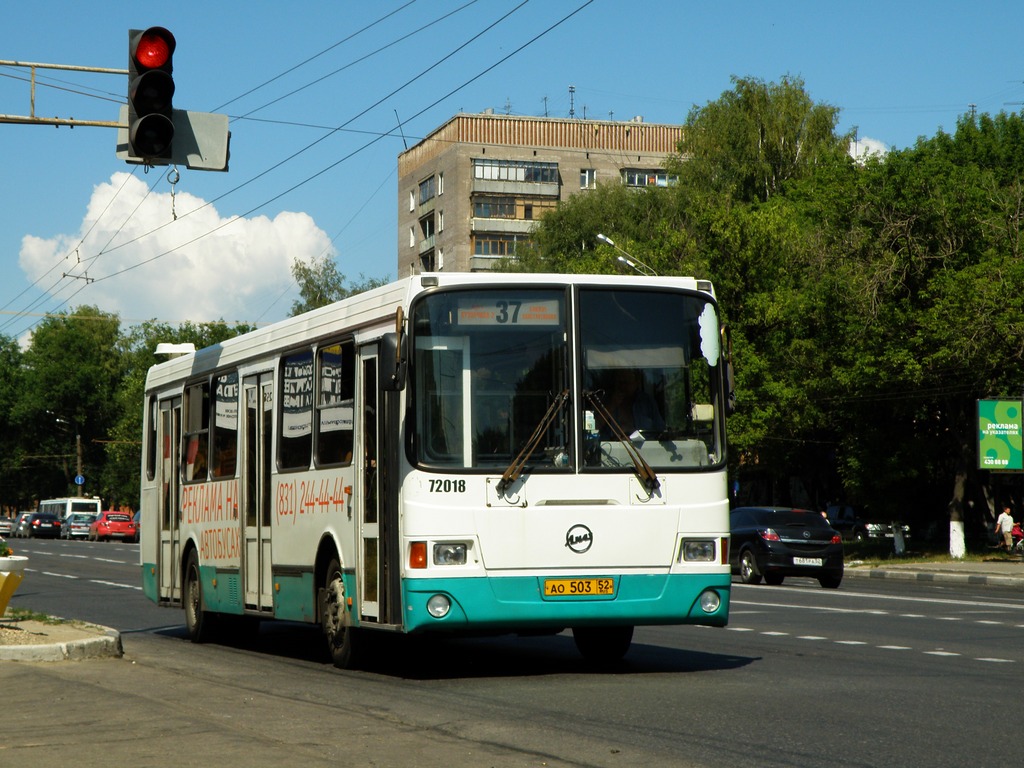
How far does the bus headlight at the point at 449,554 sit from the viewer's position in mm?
11852

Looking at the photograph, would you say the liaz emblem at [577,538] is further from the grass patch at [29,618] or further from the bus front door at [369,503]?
the grass patch at [29,618]

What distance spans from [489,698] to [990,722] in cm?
331

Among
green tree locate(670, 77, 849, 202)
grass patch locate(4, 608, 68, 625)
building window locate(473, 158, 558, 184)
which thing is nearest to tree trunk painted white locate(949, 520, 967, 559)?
green tree locate(670, 77, 849, 202)

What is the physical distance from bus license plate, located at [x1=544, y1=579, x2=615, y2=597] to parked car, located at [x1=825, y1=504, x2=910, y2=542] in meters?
57.1

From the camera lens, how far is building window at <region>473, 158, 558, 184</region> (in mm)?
100625

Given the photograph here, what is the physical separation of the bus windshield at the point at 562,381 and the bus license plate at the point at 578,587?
33.7 inches

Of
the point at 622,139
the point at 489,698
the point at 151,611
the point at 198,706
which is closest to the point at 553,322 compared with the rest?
the point at 489,698

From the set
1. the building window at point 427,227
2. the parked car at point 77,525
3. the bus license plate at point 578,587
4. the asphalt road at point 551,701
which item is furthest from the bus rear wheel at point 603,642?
the building window at point 427,227

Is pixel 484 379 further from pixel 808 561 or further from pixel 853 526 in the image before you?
pixel 853 526

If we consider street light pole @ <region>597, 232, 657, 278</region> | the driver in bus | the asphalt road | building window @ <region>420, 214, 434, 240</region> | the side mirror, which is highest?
building window @ <region>420, 214, 434, 240</region>

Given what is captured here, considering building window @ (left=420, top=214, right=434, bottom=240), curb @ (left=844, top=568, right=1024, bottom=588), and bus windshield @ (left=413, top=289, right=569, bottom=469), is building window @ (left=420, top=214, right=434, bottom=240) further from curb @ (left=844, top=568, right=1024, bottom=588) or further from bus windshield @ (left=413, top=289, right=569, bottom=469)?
bus windshield @ (left=413, top=289, right=569, bottom=469)

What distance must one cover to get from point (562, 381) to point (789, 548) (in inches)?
758

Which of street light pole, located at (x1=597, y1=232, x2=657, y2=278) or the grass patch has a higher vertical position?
street light pole, located at (x1=597, y1=232, x2=657, y2=278)

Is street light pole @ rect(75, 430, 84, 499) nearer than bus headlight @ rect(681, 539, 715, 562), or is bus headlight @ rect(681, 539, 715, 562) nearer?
bus headlight @ rect(681, 539, 715, 562)
